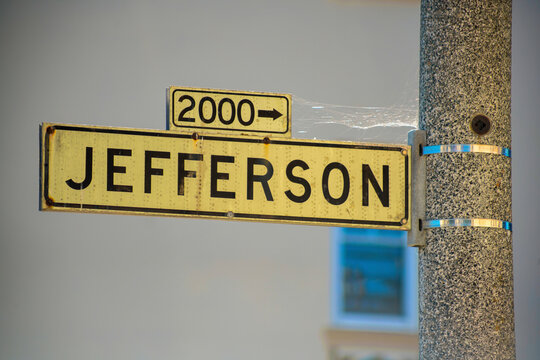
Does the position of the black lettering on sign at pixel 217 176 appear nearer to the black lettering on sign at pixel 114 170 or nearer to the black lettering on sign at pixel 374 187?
the black lettering on sign at pixel 114 170

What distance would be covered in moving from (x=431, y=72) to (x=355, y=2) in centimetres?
542

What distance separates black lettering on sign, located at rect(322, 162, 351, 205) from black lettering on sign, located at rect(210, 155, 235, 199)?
0.30 m

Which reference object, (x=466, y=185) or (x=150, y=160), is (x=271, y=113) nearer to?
(x=150, y=160)

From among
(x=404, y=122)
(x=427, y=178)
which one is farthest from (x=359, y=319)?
(x=427, y=178)

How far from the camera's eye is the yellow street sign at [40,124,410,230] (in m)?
2.69

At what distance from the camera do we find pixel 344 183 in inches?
109

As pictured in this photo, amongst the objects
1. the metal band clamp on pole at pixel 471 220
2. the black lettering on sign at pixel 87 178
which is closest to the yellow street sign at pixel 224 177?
the black lettering on sign at pixel 87 178

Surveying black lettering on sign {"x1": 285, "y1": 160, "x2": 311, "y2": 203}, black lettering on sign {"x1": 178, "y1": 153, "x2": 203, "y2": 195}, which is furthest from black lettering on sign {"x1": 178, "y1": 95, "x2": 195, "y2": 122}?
black lettering on sign {"x1": 285, "y1": 160, "x2": 311, "y2": 203}

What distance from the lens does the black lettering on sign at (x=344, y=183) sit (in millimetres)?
2766

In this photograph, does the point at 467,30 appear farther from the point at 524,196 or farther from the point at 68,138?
the point at 524,196

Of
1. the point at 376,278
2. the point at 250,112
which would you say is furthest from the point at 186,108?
the point at 376,278

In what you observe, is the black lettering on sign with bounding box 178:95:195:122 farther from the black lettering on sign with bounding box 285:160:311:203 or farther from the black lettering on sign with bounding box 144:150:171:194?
the black lettering on sign with bounding box 285:160:311:203

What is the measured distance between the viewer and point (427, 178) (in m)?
2.67

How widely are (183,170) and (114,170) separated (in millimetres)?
216
